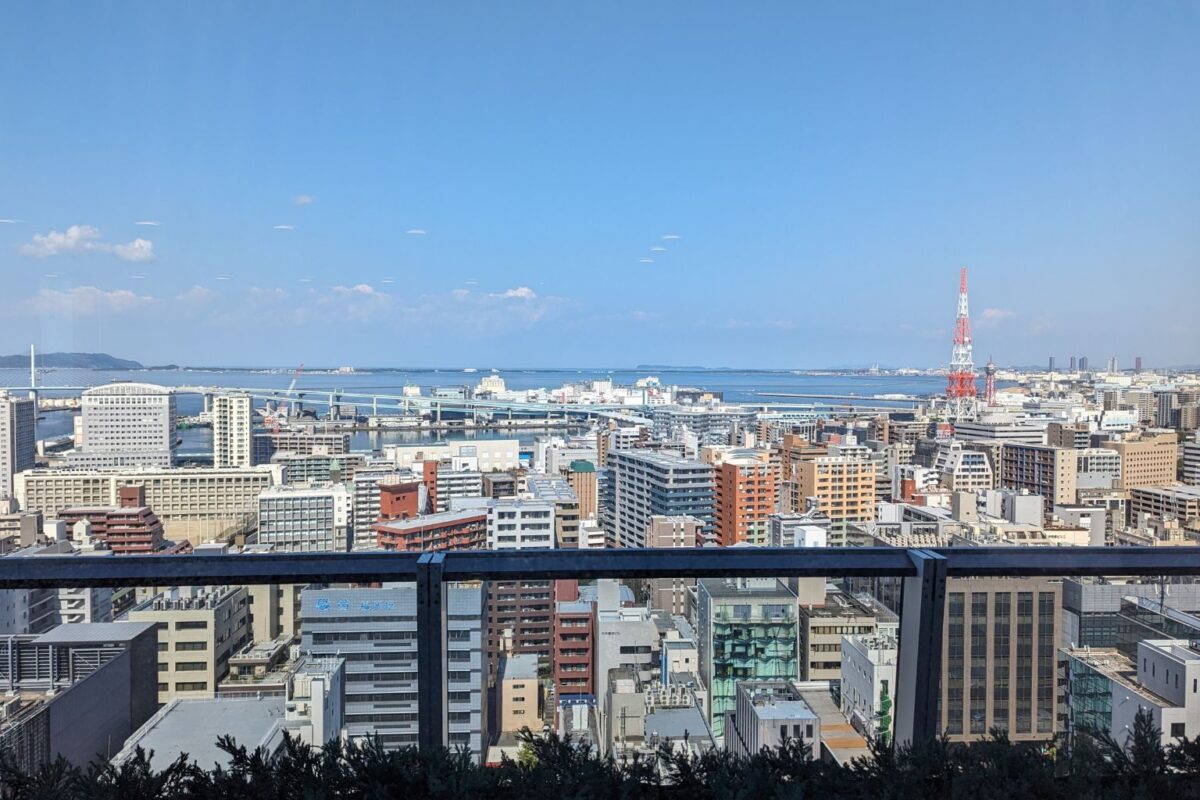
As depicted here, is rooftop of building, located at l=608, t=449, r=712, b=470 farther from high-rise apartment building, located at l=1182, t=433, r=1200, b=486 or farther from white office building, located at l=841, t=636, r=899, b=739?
white office building, located at l=841, t=636, r=899, b=739

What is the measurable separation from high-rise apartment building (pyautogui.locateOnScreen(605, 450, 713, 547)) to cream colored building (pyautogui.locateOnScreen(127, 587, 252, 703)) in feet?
22.6

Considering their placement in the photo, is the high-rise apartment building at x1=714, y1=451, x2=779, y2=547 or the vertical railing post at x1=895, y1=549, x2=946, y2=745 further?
the high-rise apartment building at x1=714, y1=451, x2=779, y2=547

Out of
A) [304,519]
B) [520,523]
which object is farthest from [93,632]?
[304,519]

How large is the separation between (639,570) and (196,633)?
0.47 meters

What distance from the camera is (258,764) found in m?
0.63

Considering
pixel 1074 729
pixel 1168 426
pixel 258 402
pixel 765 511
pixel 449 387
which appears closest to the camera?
pixel 1074 729

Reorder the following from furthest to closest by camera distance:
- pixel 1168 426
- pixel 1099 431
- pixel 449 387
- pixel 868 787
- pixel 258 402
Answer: pixel 449 387
pixel 258 402
pixel 1099 431
pixel 1168 426
pixel 868 787

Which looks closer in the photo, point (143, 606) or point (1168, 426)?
point (143, 606)

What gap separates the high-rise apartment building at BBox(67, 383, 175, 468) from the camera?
7.75m

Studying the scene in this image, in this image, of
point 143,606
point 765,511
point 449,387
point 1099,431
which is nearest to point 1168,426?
point 1099,431

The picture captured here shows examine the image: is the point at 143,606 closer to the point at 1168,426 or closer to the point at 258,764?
the point at 258,764

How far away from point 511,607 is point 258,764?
286mm

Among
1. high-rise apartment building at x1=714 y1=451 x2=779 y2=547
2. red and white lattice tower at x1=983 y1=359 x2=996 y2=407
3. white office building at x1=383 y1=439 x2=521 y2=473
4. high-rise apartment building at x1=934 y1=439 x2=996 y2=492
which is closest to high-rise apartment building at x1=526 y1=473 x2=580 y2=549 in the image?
high-rise apartment building at x1=714 y1=451 x2=779 y2=547

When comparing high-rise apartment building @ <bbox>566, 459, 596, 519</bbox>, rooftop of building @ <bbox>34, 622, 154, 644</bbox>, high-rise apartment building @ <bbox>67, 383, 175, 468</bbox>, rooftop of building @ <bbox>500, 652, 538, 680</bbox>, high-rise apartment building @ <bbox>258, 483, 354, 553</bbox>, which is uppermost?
rooftop of building @ <bbox>34, 622, 154, 644</bbox>
